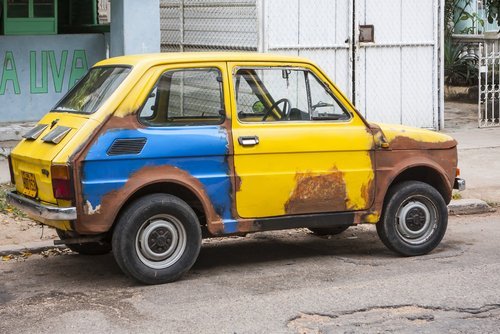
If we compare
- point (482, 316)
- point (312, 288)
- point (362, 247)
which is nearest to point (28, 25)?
point (362, 247)

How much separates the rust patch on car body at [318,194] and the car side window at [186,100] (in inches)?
33.8

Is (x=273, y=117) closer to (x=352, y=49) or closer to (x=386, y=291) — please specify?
(x=386, y=291)

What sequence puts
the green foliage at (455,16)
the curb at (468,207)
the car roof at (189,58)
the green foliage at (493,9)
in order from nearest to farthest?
the car roof at (189,58)
the curb at (468,207)
the green foliage at (493,9)
the green foliage at (455,16)

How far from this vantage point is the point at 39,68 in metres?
14.7

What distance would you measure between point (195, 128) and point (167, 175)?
1.49 ft

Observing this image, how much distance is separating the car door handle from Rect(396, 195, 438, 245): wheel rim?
1488 mm

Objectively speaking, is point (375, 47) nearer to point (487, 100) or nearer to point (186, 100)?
point (487, 100)

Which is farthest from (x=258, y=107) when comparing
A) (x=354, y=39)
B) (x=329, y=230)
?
(x=354, y=39)

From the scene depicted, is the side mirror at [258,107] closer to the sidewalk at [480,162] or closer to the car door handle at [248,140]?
the car door handle at [248,140]

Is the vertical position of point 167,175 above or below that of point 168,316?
above

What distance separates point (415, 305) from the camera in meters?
6.90

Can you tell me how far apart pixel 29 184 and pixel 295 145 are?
211 cm

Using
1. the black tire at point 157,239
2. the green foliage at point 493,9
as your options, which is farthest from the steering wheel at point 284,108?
the green foliage at point 493,9

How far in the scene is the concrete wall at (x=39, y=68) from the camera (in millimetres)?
14414
